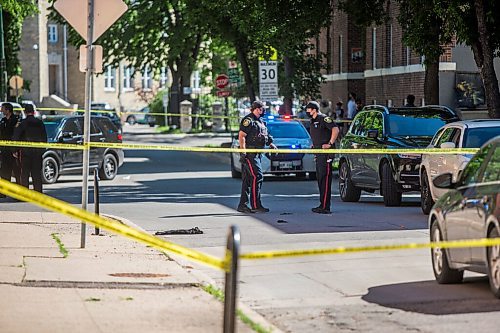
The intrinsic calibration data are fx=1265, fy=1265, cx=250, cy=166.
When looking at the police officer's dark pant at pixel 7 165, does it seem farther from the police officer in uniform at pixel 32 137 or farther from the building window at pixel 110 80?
the building window at pixel 110 80

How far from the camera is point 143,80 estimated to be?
11094 cm

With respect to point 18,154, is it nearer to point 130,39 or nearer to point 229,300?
point 229,300

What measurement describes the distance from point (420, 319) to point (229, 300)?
3.56 m

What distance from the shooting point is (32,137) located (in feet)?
74.0

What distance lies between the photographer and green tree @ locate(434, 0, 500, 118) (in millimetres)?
25172

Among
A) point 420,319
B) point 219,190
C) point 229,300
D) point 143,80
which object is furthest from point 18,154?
point 143,80

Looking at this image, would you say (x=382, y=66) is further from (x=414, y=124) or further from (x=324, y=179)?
(x=324, y=179)

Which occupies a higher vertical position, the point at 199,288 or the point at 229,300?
the point at 229,300

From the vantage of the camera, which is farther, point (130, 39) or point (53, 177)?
point (130, 39)

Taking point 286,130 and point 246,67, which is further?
point 246,67

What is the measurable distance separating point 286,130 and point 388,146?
9.60m

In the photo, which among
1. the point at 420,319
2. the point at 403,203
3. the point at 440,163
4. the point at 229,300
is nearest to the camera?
the point at 229,300

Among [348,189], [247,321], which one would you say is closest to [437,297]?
[247,321]

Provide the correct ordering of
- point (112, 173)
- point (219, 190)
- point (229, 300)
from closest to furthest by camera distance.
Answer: point (229, 300), point (219, 190), point (112, 173)
